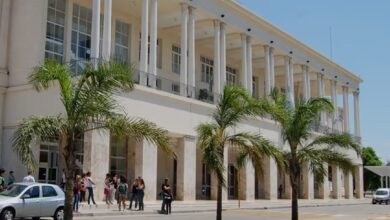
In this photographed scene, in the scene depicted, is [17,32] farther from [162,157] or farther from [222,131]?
[222,131]

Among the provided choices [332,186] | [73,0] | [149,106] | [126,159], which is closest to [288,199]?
[332,186]

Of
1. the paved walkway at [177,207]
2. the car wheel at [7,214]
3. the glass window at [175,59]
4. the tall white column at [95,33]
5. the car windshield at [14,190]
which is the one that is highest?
the glass window at [175,59]

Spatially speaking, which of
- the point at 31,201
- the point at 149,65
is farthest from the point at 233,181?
the point at 31,201

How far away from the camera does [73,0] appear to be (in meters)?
31.1

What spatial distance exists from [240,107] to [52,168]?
15287 millimetres

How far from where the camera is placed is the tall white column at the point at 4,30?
28.4 meters

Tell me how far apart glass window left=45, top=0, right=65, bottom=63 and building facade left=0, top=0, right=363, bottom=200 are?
0.19 ft

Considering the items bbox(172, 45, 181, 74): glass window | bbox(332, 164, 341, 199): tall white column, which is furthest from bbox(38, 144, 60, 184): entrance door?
bbox(332, 164, 341, 199): tall white column

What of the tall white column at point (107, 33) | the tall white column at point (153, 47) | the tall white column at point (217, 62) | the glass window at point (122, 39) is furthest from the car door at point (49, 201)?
the tall white column at point (217, 62)

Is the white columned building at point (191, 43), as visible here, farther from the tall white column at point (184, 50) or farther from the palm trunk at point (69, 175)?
the palm trunk at point (69, 175)

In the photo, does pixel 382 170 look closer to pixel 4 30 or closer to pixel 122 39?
pixel 122 39

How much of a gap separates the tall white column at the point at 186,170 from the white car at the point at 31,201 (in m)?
13.3

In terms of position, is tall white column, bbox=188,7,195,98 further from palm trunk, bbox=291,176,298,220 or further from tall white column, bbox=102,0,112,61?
palm trunk, bbox=291,176,298,220

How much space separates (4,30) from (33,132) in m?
17.5
